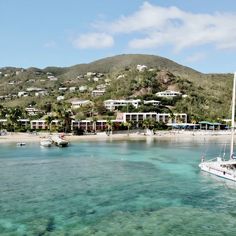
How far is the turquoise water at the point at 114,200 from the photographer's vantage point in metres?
39.9

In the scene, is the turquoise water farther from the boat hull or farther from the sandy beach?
the sandy beach

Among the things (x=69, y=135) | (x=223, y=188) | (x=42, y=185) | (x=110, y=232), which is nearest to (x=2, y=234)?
(x=110, y=232)

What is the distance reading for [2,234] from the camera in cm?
3778

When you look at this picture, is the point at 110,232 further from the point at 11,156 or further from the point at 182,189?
the point at 11,156

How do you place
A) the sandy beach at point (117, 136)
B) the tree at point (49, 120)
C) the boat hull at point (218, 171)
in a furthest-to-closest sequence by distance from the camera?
1. the tree at point (49, 120)
2. the sandy beach at point (117, 136)
3. the boat hull at point (218, 171)

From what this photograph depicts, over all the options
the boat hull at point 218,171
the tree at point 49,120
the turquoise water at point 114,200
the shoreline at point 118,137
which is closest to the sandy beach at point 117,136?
the shoreline at point 118,137

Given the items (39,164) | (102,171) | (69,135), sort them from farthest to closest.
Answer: (69,135)
(39,164)
(102,171)

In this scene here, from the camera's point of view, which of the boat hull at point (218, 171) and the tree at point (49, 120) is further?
the tree at point (49, 120)

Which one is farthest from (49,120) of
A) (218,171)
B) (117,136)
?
(218,171)

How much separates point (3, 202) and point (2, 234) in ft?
41.8

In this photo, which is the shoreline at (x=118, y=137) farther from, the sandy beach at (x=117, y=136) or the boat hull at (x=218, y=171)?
the boat hull at (x=218, y=171)

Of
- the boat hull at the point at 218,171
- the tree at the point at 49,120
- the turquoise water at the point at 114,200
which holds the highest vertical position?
the tree at the point at 49,120

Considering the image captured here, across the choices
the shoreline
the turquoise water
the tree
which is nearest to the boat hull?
the turquoise water

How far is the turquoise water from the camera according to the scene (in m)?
39.9
